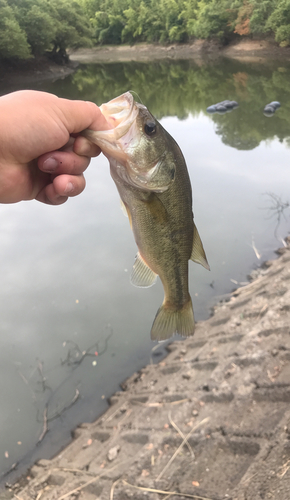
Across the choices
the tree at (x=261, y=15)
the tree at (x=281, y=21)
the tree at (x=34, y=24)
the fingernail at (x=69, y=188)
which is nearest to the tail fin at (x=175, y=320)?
the fingernail at (x=69, y=188)

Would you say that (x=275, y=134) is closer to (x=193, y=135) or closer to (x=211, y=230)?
(x=193, y=135)

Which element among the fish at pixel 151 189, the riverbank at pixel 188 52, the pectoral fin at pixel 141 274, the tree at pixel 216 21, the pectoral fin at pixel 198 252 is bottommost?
the pectoral fin at pixel 141 274

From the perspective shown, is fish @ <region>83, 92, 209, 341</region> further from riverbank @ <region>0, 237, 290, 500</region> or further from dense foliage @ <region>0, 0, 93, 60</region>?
A: dense foliage @ <region>0, 0, 93, 60</region>

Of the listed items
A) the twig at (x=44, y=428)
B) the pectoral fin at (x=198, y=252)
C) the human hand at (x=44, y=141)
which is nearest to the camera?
the human hand at (x=44, y=141)

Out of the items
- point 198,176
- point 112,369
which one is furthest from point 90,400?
point 198,176

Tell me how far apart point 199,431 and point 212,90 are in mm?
28142

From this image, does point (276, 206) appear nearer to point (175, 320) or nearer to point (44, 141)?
point (175, 320)

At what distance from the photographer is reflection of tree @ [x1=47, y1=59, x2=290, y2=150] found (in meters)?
16.7

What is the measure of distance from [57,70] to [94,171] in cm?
3713

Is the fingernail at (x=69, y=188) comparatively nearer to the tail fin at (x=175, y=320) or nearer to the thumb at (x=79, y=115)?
the thumb at (x=79, y=115)

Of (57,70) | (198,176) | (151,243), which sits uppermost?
(57,70)

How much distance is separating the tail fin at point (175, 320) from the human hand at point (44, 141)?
1.07m

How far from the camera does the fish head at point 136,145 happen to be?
1884 mm

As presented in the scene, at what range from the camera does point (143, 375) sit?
5.21m
